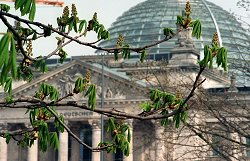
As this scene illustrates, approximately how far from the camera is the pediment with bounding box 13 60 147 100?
4107 inches

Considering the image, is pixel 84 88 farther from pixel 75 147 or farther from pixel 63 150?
pixel 75 147

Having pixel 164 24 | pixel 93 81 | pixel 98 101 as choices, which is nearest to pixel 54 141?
pixel 98 101

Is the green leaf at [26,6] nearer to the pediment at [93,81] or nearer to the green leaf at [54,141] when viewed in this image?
the green leaf at [54,141]

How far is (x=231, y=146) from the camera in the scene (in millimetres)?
45938

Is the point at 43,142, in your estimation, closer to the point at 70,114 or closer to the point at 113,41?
the point at 70,114

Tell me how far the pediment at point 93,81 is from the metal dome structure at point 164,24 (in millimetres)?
22359

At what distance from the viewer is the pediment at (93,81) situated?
10431 centimetres

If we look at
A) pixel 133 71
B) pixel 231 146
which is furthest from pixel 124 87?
pixel 231 146

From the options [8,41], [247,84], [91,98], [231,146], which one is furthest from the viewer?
[247,84]

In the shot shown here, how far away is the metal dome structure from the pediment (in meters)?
22.4

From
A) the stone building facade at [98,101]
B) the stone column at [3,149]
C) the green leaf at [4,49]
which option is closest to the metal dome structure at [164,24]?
the stone building facade at [98,101]

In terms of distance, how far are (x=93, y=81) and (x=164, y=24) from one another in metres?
33.1

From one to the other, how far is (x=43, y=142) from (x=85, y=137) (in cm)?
9268

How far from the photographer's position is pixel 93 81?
344 feet
